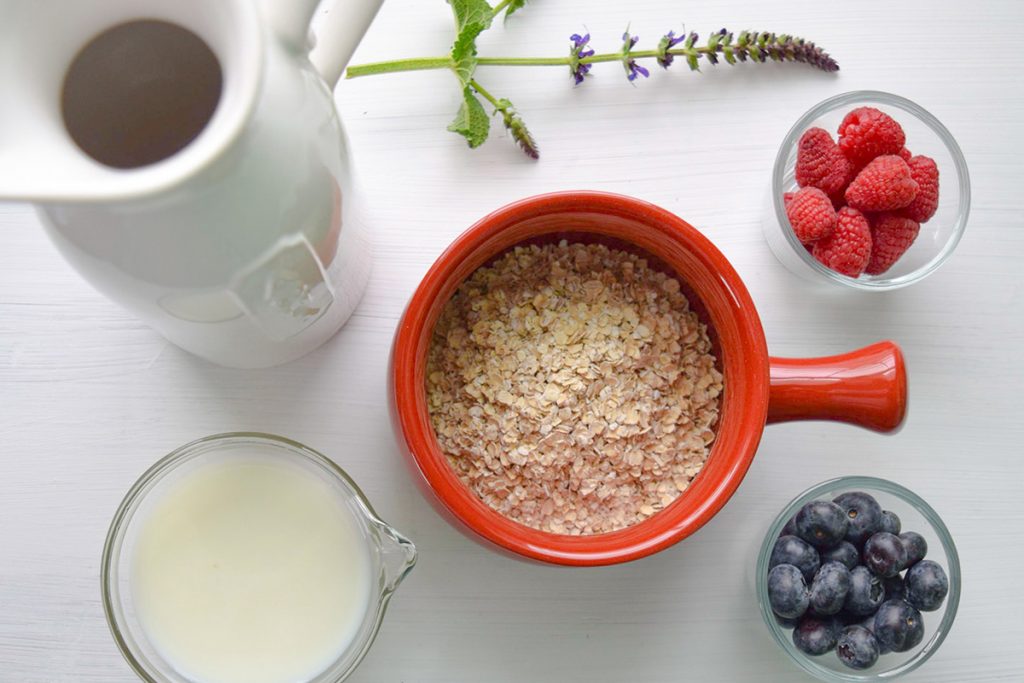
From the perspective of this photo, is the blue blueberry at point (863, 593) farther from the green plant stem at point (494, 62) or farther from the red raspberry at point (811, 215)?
the green plant stem at point (494, 62)

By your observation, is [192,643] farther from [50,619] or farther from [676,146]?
[676,146]

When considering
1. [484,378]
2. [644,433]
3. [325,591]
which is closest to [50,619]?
[325,591]

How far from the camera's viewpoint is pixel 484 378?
833 mm

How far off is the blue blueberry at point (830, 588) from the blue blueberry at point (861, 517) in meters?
0.04

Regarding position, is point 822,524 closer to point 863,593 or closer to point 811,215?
point 863,593

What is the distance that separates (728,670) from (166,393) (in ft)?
2.12

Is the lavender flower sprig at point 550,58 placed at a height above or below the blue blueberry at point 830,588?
above

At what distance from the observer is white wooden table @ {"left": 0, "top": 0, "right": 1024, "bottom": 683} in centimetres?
91

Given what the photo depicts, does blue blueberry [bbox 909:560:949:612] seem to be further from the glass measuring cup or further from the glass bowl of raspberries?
the glass measuring cup

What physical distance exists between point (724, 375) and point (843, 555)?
0.21 metres

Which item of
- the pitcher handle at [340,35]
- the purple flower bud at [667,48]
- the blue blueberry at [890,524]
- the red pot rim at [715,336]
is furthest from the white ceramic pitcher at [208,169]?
the blue blueberry at [890,524]

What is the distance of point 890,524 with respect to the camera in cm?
89

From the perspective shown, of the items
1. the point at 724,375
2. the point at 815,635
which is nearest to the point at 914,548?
the point at 815,635

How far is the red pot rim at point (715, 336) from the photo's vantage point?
75cm
